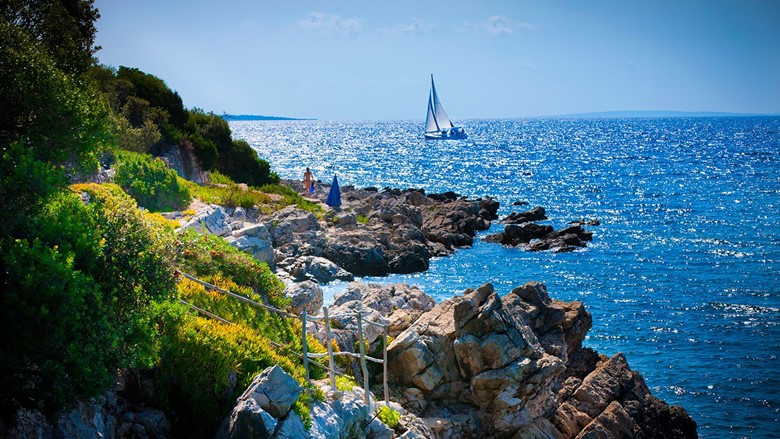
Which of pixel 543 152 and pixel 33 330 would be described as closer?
pixel 33 330

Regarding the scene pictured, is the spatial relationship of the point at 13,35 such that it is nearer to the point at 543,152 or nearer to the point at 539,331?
the point at 539,331

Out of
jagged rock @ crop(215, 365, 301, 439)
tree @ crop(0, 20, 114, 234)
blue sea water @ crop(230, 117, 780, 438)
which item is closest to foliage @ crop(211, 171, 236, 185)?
blue sea water @ crop(230, 117, 780, 438)

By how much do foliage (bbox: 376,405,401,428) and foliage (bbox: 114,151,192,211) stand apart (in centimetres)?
1766

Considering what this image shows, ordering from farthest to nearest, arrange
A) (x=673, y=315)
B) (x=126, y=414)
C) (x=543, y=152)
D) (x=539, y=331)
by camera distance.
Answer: (x=543, y=152) < (x=673, y=315) < (x=539, y=331) < (x=126, y=414)

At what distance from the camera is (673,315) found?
3269 centimetres

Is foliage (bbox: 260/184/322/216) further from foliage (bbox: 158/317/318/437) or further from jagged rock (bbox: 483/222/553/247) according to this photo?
foliage (bbox: 158/317/318/437)

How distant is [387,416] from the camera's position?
507 inches

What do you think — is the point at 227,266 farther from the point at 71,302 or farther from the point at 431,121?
the point at 431,121

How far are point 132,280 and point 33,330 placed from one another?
1.73 m

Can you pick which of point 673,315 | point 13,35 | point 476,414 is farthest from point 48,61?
point 673,315

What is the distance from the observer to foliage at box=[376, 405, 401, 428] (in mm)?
12766

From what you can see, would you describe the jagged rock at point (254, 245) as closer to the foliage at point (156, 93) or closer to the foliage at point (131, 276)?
the foliage at point (131, 276)

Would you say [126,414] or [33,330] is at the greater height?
[33,330]

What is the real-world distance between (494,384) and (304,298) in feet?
18.0
